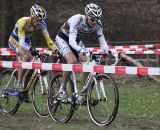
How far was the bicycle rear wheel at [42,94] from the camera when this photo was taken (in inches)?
406

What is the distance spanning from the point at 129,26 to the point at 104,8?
1.89 meters

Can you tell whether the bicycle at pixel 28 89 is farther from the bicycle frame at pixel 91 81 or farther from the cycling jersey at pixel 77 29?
the bicycle frame at pixel 91 81

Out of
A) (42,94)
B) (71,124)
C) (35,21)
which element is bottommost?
(71,124)

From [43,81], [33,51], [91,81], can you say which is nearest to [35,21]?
[33,51]

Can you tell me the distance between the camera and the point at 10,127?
30.5 feet

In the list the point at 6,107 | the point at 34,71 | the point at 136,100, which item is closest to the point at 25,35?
the point at 34,71

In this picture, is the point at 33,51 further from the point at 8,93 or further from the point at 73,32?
the point at 8,93

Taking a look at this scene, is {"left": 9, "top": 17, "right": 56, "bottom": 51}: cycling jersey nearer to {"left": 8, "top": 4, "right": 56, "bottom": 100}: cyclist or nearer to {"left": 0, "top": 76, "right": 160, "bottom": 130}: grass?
{"left": 8, "top": 4, "right": 56, "bottom": 100}: cyclist

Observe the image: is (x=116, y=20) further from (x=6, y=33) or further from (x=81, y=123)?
(x=81, y=123)

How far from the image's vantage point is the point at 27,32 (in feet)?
35.5

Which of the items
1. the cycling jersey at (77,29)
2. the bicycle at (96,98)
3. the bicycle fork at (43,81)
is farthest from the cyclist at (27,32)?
the bicycle at (96,98)

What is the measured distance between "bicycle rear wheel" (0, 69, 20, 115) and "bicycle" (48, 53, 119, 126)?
1.18 m

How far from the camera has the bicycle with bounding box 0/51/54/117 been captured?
10.4 meters

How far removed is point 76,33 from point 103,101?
4.20 feet
